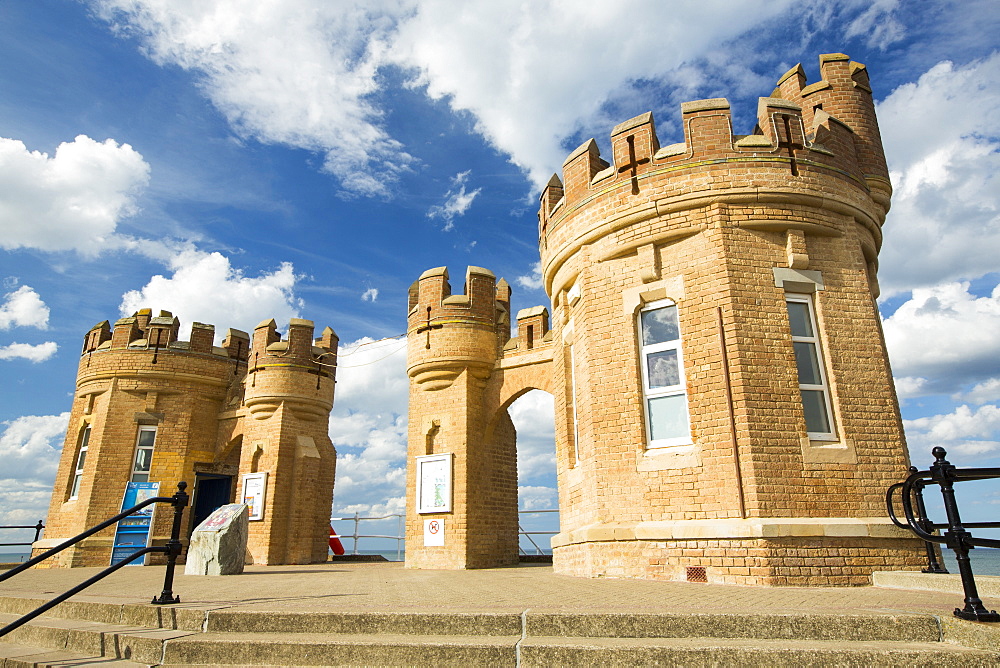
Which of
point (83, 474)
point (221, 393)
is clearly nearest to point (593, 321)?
point (221, 393)

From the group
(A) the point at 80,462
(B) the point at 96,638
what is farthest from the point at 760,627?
(A) the point at 80,462

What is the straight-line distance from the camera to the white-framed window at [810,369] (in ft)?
27.2

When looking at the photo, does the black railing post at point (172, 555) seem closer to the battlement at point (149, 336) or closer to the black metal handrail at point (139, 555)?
the black metal handrail at point (139, 555)

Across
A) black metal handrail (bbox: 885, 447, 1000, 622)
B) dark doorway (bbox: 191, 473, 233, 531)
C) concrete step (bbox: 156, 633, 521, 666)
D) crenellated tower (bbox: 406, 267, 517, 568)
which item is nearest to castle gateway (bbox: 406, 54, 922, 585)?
black metal handrail (bbox: 885, 447, 1000, 622)

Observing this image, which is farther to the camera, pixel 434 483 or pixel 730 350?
A: pixel 434 483

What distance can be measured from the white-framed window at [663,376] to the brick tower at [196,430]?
42.1 feet

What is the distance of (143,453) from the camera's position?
19.5m

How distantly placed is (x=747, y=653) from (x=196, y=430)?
20024mm

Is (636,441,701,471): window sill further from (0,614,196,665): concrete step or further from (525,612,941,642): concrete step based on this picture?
(0,614,196,665): concrete step

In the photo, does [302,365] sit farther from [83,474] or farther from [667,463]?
[667,463]

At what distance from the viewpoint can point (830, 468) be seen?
7.92 metres

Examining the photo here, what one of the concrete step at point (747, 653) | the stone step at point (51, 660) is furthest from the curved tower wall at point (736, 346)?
the stone step at point (51, 660)

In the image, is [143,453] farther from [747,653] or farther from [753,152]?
[747,653]

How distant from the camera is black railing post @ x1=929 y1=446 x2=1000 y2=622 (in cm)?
392
